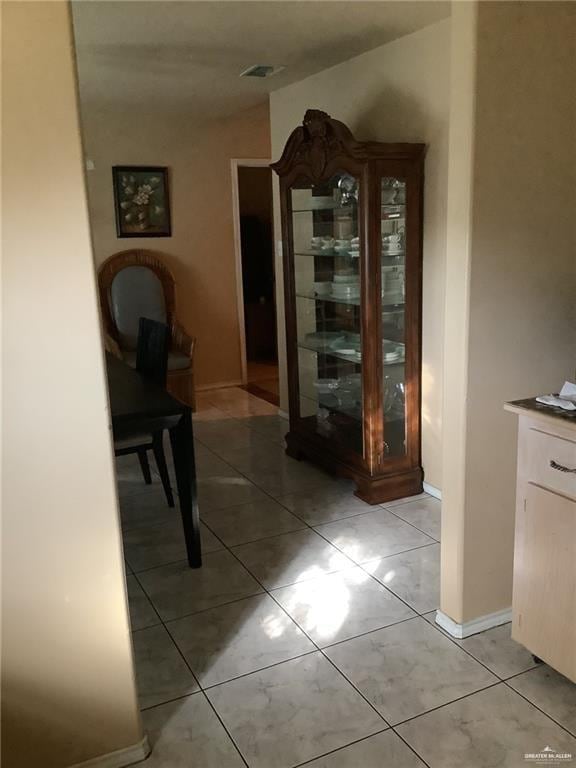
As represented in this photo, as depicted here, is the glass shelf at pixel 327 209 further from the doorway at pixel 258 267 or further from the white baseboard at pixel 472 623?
the doorway at pixel 258 267

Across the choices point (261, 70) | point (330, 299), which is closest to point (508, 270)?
point (330, 299)

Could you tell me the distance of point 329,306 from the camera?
12.5ft

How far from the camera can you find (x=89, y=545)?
171cm

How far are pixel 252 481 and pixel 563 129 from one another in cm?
246

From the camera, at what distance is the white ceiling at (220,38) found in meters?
2.68

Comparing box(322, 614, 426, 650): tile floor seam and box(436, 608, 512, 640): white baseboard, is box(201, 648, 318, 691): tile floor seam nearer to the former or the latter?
box(322, 614, 426, 650): tile floor seam

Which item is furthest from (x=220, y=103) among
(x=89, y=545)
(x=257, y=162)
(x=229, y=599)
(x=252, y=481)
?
(x=89, y=545)

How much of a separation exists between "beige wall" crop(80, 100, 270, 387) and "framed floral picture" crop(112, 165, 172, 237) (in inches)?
2.1

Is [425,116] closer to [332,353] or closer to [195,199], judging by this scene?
[332,353]

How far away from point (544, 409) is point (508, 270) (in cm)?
47

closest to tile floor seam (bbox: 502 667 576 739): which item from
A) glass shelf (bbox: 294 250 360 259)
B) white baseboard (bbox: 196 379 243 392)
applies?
glass shelf (bbox: 294 250 360 259)

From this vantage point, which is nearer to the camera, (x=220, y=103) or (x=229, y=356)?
(x=220, y=103)

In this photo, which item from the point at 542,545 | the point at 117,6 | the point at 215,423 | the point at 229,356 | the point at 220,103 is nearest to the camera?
the point at 542,545

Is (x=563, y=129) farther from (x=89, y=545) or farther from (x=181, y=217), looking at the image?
(x=181, y=217)
